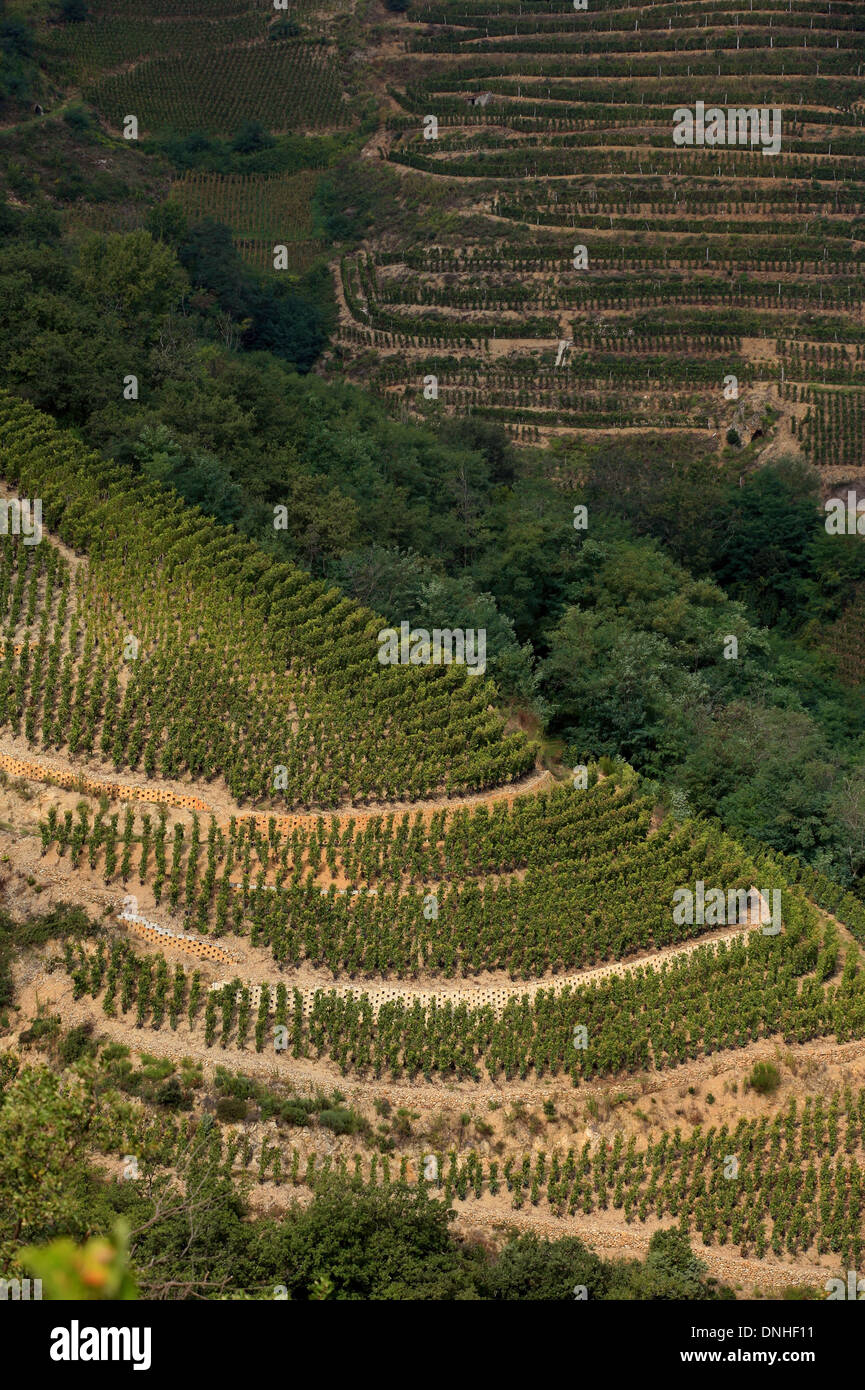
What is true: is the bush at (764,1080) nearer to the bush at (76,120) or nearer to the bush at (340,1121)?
the bush at (340,1121)

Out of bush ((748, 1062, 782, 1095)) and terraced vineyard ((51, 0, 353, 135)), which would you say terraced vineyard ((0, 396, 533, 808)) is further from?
terraced vineyard ((51, 0, 353, 135))

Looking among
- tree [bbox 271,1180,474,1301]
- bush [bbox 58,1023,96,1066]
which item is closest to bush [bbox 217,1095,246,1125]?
bush [bbox 58,1023,96,1066]

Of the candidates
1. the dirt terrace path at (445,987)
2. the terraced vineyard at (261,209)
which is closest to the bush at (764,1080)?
the dirt terrace path at (445,987)

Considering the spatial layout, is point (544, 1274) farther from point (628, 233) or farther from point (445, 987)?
point (628, 233)

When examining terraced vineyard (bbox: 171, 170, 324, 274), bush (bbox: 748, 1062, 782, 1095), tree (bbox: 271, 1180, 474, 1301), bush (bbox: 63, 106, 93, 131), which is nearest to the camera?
tree (bbox: 271, 1180, 474, 1301)

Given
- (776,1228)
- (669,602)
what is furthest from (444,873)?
(669,602)

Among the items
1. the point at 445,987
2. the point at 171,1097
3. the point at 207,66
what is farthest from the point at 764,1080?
the point at 207,66

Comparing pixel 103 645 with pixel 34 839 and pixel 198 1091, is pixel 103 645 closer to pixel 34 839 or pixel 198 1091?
pixel 34 839
